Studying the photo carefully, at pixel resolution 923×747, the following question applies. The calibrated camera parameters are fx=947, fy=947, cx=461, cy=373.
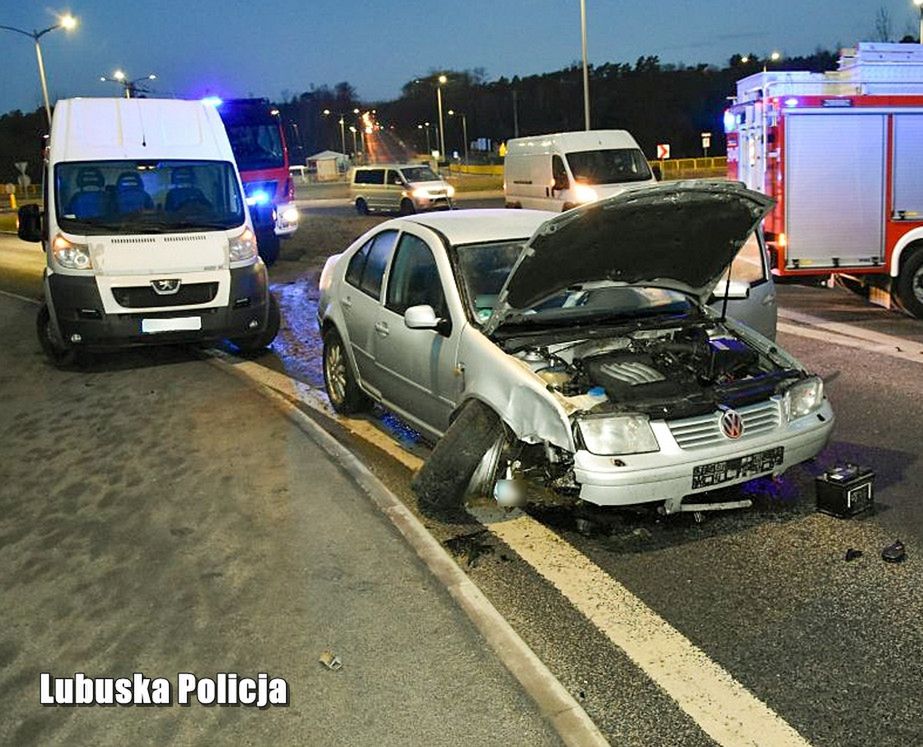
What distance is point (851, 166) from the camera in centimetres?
1152

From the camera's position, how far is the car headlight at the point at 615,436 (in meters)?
4.60

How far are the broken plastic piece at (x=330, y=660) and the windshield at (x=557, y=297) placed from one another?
89.7 inches

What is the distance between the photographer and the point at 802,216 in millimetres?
11586

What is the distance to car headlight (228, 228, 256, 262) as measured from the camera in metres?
9.52

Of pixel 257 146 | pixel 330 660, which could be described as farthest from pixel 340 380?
pixel 257 146

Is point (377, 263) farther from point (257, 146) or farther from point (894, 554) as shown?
point (257, 146)

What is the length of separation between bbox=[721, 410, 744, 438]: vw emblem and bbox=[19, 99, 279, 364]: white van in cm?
597

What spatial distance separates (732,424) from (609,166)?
1644 centimetres

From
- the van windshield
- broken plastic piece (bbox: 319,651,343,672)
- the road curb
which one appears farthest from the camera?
the van windshield

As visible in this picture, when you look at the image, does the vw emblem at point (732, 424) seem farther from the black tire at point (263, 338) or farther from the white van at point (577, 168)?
the white van at point (577, 168)

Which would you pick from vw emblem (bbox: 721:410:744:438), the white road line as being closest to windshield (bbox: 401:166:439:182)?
the white road line

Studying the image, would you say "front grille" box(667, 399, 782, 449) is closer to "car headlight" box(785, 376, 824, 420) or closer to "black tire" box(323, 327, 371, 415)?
"car headlight" box(785, 376, 824, 420)

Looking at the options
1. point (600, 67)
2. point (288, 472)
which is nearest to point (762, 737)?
point (288, 472)

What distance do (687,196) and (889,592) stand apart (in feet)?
7.21
